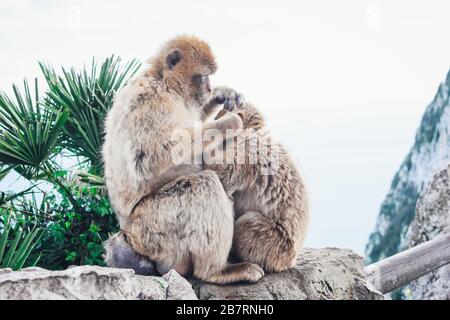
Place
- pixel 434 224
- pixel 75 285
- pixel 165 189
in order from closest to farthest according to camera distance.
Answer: pixel 75 285 → pixel 165 189 → pixel 434 224

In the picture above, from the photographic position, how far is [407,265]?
Answer: 545 cm

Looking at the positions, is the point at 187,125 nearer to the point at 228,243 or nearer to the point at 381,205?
the point at 228,243

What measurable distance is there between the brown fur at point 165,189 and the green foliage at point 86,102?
1.86 metres

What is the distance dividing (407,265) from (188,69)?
260cm

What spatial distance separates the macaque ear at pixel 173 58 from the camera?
4422mm

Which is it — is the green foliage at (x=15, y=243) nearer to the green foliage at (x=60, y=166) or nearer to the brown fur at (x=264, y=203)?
the green foliage at (x=60, y=166)

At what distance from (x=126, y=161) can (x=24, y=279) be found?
1121 mm

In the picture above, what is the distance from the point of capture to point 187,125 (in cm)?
425

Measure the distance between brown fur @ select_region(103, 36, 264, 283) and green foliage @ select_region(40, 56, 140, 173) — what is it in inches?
73.3

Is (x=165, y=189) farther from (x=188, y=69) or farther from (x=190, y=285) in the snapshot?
(x=188, y=69)

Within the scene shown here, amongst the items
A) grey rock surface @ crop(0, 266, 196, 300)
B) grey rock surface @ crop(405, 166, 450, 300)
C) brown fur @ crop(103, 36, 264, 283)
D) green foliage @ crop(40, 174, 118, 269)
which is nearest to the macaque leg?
brown fur @ crop(103, 36, 264, 283)

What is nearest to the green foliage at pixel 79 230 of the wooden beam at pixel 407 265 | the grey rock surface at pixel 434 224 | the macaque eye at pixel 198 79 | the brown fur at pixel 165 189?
the brown fur at pixel 165 189

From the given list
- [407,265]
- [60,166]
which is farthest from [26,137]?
[407,265]
